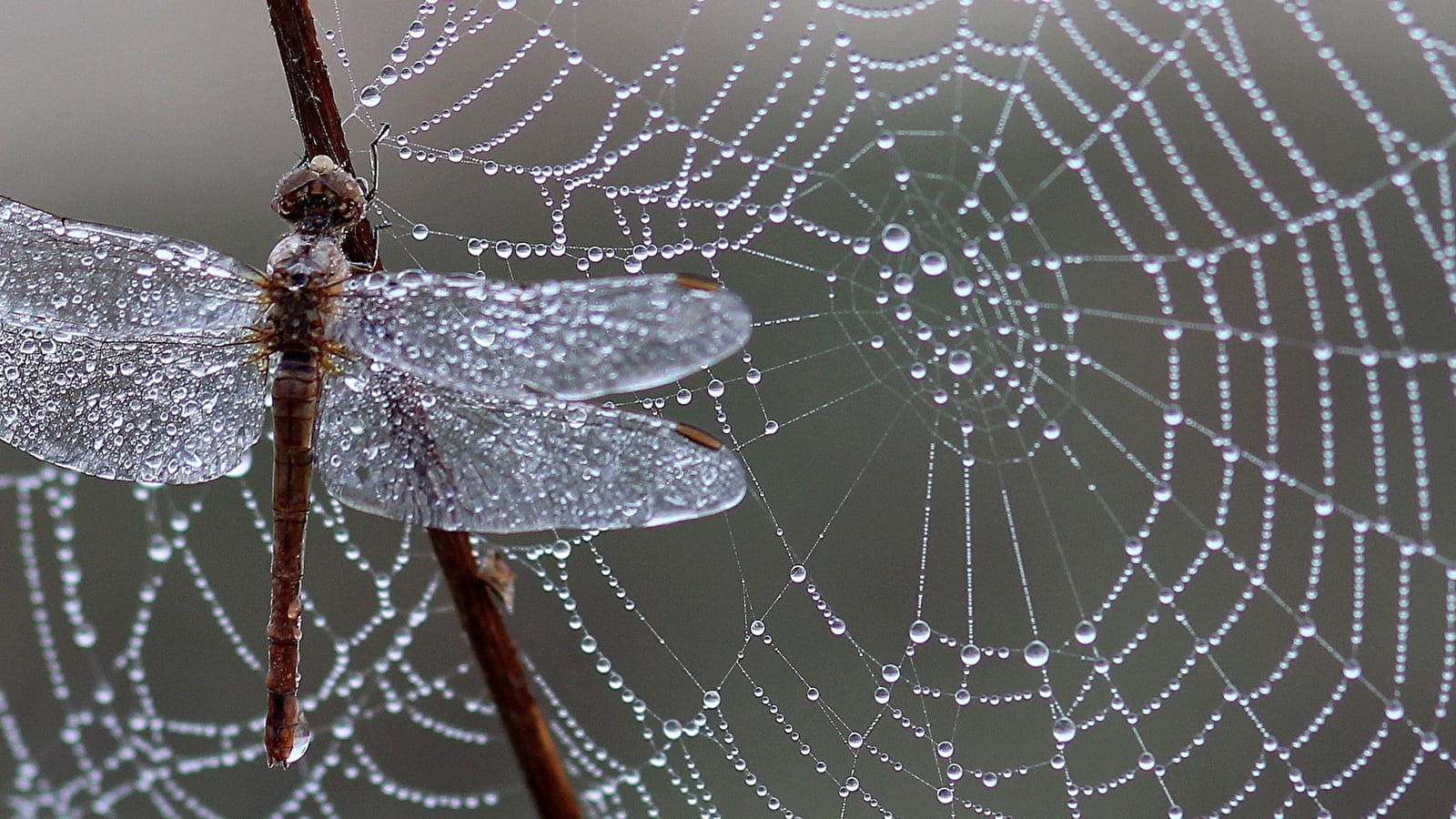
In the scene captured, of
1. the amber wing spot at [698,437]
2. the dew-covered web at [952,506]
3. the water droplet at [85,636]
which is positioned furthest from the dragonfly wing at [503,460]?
the water droplet at [85,636]

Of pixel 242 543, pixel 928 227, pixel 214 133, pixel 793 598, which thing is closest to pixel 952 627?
pixel 793 598

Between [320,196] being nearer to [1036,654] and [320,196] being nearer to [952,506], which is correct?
[1036,654]

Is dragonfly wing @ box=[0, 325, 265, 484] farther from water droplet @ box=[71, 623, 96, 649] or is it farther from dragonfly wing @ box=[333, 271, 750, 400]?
water droplet @ box=[71, 623, 96, 649]

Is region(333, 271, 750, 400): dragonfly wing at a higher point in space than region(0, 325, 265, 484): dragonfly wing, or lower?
higher

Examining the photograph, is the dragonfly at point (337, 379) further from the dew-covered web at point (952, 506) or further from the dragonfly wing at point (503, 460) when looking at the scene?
the dew-covered web at point (952, 506)

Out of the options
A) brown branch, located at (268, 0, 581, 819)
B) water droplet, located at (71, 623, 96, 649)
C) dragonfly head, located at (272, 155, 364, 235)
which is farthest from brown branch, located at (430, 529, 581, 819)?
water droplet, located at (71, 623, 96, 649)

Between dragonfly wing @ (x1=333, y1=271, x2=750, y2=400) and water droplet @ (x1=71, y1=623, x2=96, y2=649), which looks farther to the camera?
water droplet @ (x1=71, y1=623, x2=96, y2=649)

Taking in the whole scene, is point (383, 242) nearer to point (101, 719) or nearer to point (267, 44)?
point (101, 719)
